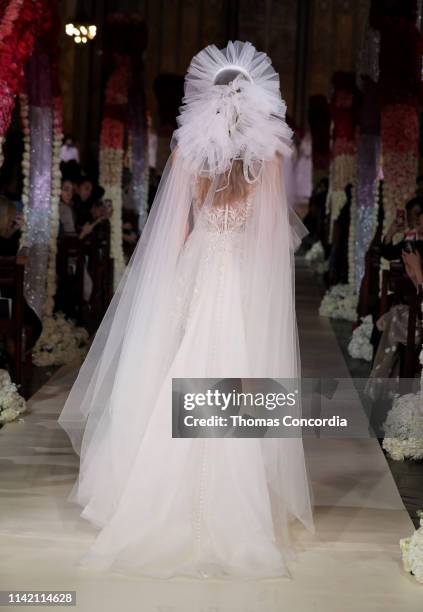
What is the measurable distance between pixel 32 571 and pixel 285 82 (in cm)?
2823

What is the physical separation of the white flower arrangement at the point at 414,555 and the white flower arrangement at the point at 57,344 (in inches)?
193

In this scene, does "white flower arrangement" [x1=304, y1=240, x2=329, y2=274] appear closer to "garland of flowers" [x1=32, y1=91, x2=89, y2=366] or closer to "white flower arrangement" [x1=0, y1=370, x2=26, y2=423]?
"garland of flowers" [x1=32, y1=91, x2=89, y2=366]

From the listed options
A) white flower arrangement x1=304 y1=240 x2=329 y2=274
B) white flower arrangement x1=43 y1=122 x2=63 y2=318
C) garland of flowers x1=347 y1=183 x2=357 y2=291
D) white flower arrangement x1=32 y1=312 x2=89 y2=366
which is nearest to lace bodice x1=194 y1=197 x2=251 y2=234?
white flower arrangement x1=32 y1=312 x2=89 y2=366

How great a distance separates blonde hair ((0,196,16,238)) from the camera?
306 inches

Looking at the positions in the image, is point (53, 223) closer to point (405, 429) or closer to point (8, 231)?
point (8, 231)

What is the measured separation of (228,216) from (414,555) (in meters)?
1.49

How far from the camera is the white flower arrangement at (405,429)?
6133mm

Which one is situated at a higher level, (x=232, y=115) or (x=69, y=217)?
(x=232, y=115)

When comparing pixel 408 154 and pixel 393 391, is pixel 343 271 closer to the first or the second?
pixel 408 154

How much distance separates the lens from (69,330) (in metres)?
9.25

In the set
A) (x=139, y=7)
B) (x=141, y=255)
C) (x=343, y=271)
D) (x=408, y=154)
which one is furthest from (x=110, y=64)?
(x=139, y=7)

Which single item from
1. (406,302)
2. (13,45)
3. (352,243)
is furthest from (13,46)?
(352,243)

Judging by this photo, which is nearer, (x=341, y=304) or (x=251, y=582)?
(x=251, y=582)

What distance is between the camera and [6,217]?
7.80 metres
